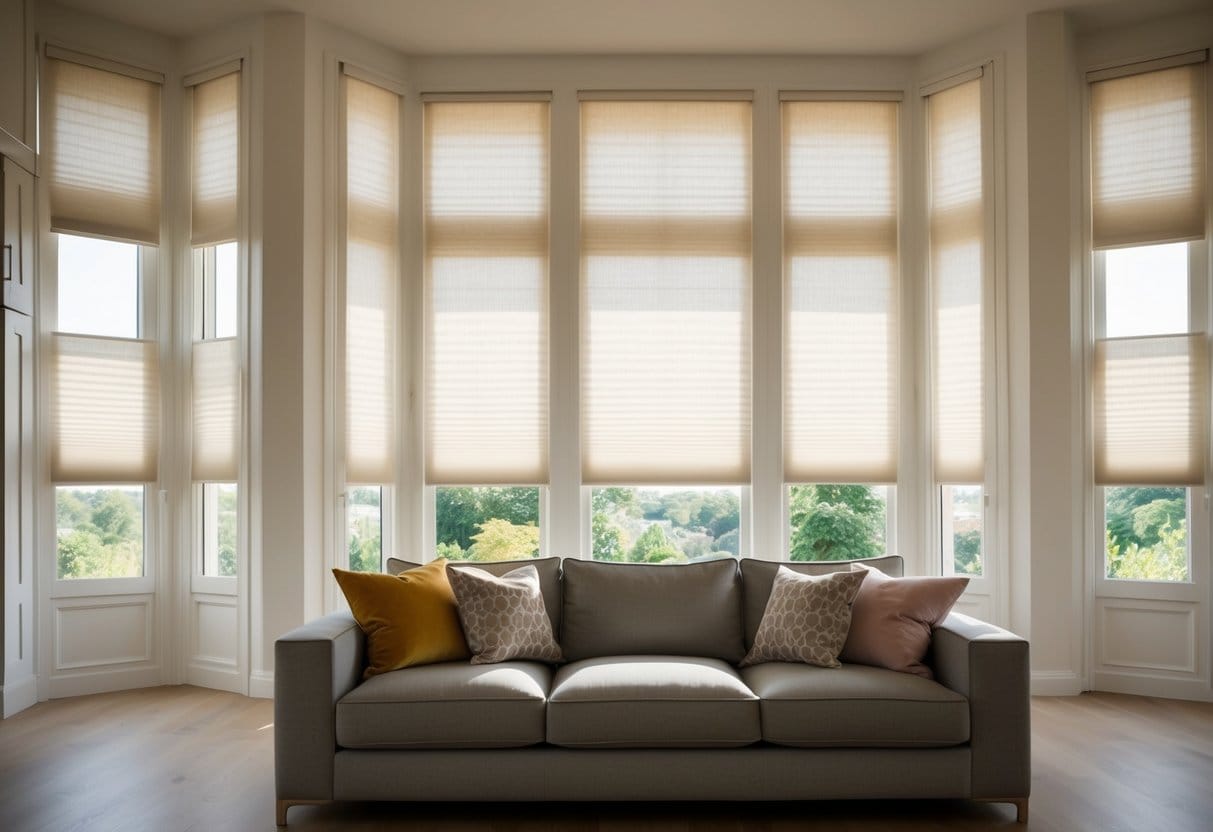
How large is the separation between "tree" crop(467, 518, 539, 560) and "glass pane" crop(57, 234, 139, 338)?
2292mm

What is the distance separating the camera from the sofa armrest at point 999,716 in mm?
3289

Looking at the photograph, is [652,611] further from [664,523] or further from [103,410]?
[103,410]

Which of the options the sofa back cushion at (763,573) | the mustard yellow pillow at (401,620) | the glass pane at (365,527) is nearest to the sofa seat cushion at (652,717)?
the mustard yellow pillow at (401,620)

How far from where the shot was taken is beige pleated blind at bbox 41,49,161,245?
5.03m

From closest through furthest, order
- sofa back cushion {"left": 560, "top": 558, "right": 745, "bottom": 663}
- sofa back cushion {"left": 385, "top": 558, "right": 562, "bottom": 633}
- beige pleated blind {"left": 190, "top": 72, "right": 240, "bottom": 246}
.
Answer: sofa back cushion {"left": 560, "top": 558, "right": 745, "bottom": 663} < sofa back cushion {"left": 385, "top": 558, "right": 562, "bottom": 633} < beige pleated blind {"left": 190, "top": 72, "right": 240, "bottom": 246}

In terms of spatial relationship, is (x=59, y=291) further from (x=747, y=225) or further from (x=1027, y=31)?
(x=1027, y=31)

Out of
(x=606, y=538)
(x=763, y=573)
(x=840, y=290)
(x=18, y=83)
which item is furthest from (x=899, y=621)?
(x=18, y=83)

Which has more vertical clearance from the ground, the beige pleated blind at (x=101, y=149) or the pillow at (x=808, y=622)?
the beige pleated blind at (x=101, y=149)

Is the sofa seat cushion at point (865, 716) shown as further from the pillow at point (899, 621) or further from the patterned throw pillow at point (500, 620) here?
the patterned throw pillow at point (500, 620)

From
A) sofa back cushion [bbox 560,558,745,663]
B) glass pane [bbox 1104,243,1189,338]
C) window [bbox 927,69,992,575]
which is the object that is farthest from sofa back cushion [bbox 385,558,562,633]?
glass pane [bbox 1104,243,1189,338]

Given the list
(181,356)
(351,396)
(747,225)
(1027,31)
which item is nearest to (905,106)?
(1027,31)

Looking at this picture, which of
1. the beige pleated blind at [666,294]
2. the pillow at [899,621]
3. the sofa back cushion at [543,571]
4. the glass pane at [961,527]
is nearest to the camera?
the pillow at [899,621]

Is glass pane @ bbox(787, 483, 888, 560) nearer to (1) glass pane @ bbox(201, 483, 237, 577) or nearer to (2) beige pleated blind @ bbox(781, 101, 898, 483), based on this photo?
(2) beige pleated blind @ bbox(781, 101, 898, 483)

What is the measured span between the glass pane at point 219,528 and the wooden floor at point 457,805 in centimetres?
95
